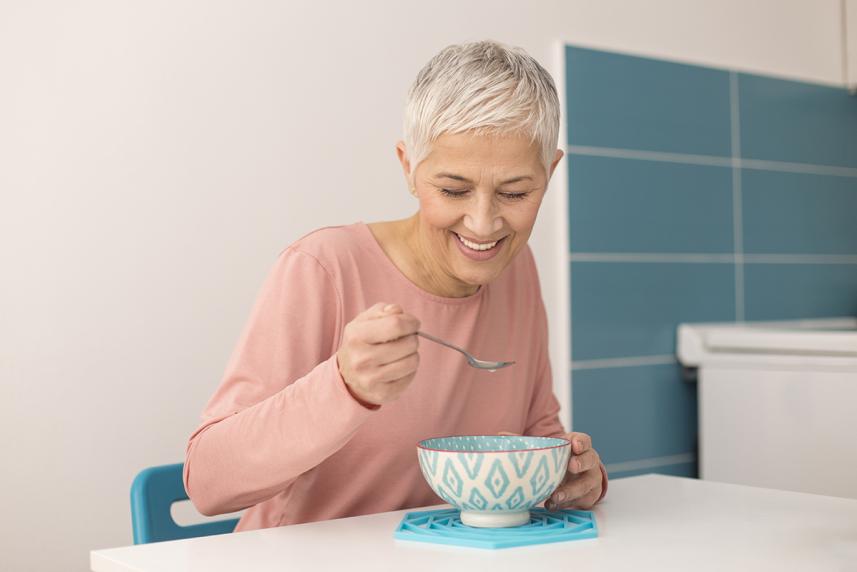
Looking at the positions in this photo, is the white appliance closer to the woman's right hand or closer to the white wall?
the white wall

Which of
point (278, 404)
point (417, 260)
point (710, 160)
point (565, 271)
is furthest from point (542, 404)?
point (710, 160)

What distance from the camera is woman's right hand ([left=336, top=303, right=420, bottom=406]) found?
93 centimetres

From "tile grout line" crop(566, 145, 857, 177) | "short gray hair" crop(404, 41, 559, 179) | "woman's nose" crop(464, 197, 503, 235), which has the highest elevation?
"tile grout line" crop(566, 145, 857, 177)

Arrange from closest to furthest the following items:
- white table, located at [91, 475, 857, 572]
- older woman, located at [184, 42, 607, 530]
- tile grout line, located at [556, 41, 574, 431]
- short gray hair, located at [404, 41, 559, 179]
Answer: white table, located at [91, 475, 857, 572] < older woman, located at [184, 42, 607, 530] < short gray hair, located at [404, 41, 559, 179] < tile grout line, located at [556, 41, 574, 431]

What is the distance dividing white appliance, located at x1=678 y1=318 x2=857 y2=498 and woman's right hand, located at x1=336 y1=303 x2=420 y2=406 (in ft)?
4.98

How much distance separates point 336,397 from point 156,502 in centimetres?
46

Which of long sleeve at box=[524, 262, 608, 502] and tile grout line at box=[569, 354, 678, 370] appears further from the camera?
tile grout line at box=[569, 354, 678, 370]

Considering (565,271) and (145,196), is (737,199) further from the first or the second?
(145,196)

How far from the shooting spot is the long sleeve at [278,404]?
979 millimetres

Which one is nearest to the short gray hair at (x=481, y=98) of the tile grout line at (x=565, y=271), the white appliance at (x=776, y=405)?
the tile grout line at (x=565, y=271)

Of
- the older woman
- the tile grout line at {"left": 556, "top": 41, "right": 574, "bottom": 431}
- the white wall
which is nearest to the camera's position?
the older woman

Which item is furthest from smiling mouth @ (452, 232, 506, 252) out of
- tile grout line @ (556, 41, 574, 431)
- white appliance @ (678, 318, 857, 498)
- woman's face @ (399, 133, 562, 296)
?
white appliance @ (678, 318, 857, 498)

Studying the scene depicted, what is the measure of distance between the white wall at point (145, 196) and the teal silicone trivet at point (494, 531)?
2.76 feet

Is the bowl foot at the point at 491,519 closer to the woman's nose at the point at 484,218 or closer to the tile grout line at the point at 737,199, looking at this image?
the woman's nose at the point at 484,218
